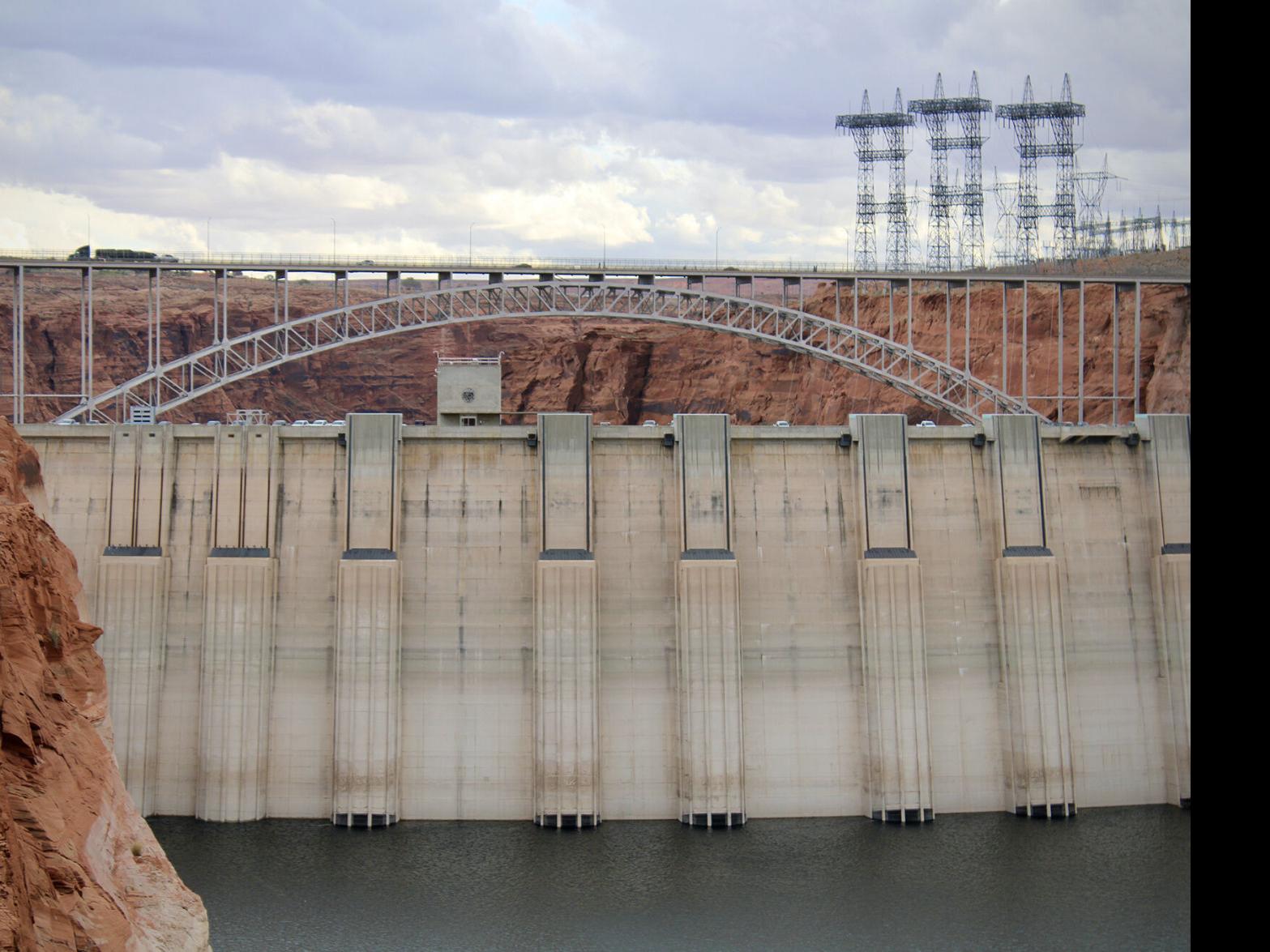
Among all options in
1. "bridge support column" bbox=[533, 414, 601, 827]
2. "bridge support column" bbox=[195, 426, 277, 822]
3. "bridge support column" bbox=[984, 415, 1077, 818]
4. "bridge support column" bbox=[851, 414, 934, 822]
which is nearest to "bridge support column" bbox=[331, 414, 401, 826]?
"bridge support column" bbox=[195, 426, 277, 822]

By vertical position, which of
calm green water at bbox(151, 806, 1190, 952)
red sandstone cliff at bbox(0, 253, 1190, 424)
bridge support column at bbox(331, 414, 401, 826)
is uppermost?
red sandstone cliff at bbox(0, 253, 1190, 424)

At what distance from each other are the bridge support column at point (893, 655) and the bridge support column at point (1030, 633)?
234 cm

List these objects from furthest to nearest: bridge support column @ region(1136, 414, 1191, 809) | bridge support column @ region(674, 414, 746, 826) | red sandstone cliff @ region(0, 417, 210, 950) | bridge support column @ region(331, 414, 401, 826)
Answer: bridge support column @ region(1136, 414, 1191, 809) < bridge support column @ region(674, 414, 746, 826) < bridge support column @ region(331, 414, 401, 826) < red sandstone cliff @ region(0, 417, 210, 950)

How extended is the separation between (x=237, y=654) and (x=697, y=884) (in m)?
12.8

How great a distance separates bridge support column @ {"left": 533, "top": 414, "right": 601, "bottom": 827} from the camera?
104ft

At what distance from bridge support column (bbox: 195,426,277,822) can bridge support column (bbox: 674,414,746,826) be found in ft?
34.4

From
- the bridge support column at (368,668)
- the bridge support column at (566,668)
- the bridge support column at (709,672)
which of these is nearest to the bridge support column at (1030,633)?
the bridge support column at (709,672)

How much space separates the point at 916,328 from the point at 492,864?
40.3m

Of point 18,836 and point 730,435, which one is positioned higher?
point 730,435

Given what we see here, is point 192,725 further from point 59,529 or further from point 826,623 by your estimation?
point 826,623

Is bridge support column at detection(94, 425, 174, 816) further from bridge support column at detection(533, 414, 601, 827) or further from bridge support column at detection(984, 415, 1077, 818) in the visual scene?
bridge support column at detection(984, 415, 1077, 818)

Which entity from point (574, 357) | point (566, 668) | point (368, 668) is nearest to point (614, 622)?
point (566, 668)
